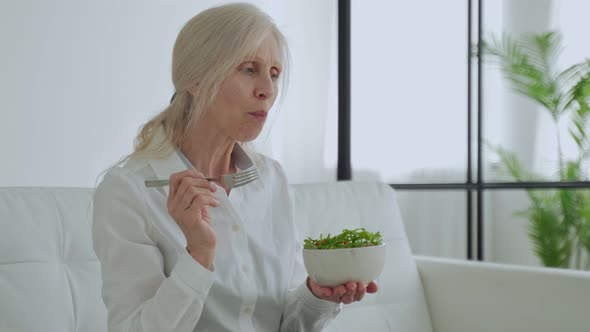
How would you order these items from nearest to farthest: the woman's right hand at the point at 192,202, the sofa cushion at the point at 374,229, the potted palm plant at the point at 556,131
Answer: the woman's right hand at the point at 192,202 → the sofa cushion at the point at 374,229 → the potted palm plant at the point at 556,131

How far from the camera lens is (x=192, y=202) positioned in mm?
985

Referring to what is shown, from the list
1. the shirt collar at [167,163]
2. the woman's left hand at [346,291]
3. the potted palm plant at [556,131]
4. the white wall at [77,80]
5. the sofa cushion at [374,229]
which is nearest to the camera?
the woman's left hand at [346,291]

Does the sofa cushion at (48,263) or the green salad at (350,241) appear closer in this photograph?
the green salad at (350,241)

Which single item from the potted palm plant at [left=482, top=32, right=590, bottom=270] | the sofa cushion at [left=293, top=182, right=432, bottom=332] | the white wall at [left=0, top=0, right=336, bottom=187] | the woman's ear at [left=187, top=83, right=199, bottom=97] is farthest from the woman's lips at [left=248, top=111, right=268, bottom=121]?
the potted palm plant at [left=482, top=32, right=590, bottom=270]

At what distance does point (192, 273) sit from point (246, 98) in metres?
0.37

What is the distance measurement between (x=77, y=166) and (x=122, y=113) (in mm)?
325

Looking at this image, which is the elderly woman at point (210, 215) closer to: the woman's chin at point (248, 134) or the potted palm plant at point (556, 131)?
the woman's chin at point (248, 134)

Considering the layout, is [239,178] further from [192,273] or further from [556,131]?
[556,131]

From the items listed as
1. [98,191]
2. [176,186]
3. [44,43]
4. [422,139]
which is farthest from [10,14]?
[422,139]

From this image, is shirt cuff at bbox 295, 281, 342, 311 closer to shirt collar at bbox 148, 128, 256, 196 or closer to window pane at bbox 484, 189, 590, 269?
shirt collar at bbox 148, 128, 256, 196

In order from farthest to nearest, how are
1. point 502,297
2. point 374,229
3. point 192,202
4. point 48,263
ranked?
point 374,229
point 502,297
point 48,263
point 192,202

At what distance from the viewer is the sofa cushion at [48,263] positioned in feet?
4.10

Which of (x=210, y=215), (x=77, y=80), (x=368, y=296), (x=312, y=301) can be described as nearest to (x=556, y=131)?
(x=368, y=296)

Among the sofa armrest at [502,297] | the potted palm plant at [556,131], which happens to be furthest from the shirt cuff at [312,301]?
the potted palm plant at [556,131]
